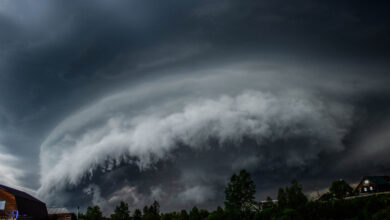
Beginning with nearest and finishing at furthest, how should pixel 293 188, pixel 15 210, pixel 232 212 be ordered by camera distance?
pixel 15 210 → pixel 232 212 → pixel 293 188

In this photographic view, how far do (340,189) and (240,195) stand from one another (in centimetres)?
4324

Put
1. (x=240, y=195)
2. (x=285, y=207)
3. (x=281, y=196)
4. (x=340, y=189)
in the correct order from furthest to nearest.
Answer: (x=281, y=196), (x=340, y=189), (x=240, y=195), (x=285, y=207)

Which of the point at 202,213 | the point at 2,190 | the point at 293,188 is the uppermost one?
the point at 2,190

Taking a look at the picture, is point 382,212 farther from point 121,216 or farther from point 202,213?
point 121,216

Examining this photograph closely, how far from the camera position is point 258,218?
2938 inches

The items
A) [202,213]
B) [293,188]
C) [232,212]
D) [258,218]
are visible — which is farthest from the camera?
[202,213]

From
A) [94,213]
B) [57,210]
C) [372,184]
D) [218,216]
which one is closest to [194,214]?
[218,216]

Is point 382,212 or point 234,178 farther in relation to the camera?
point 234,178

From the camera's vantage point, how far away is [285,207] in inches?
3337

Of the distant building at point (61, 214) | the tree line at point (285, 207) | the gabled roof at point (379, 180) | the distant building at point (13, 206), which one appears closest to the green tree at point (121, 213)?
the tree line at point (285, 207)

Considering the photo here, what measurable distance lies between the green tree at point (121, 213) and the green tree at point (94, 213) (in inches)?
245

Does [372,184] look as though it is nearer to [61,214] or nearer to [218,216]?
[218,216]

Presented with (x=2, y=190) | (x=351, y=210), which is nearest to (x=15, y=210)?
(x=2, y=190)

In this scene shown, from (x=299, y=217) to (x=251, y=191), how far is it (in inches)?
1709
